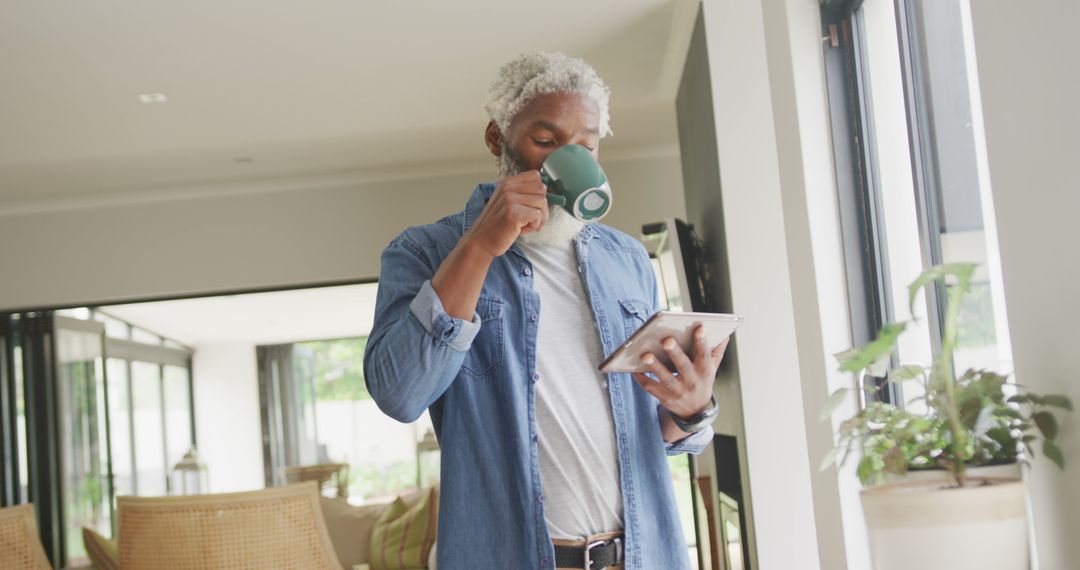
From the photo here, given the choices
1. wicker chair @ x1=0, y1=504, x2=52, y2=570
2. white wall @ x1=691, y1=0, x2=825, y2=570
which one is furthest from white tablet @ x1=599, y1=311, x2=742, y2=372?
wicker chair @ x1=0, y1=504, x2=52, y2=570

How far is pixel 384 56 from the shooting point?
4168 millimetres

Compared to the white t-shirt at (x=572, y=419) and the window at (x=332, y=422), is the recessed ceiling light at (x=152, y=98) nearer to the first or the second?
the white t-shirt at (x=572, y=419)

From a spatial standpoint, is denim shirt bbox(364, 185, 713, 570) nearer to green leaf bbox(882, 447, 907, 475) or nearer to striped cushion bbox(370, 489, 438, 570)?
green leaf bbox(882, 447, 907, 475)

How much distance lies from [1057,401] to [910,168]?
120 centimetres

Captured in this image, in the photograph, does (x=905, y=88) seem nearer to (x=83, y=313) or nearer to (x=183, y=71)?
(x=183, y=71)

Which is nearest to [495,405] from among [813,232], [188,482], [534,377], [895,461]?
[534,377]

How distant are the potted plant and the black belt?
32cm

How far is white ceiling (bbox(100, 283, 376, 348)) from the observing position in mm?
9359

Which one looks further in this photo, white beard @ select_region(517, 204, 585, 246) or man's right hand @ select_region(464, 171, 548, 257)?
white beard @ select_region(517, 204, 585, 246)

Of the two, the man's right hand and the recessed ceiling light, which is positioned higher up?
the recessed ceiling light

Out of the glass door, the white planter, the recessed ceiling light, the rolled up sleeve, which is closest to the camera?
the white planter

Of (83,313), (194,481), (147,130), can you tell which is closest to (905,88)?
(147,130)

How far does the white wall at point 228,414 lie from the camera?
11.9 metres

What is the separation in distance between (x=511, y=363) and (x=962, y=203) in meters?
0.91
